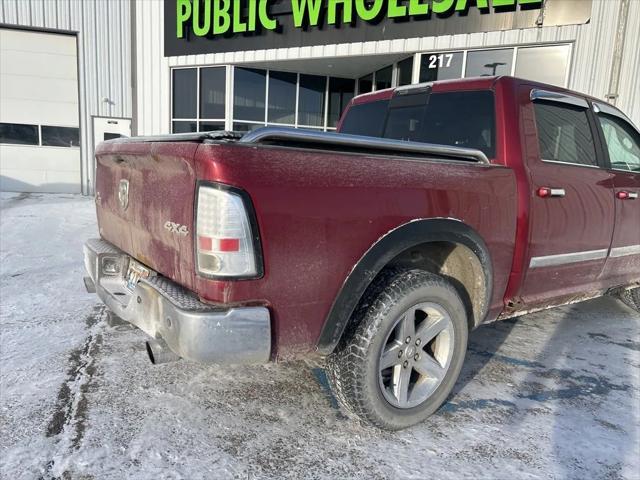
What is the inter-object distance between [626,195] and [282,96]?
39.4 ft

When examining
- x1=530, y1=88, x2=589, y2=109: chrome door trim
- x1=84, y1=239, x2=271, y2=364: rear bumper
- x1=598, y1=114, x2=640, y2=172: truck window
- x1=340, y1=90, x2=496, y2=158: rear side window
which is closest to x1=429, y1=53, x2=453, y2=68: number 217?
x1=598, y1=114, x2=640, y2=172: truck window

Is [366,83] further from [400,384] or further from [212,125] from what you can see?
[400,384]

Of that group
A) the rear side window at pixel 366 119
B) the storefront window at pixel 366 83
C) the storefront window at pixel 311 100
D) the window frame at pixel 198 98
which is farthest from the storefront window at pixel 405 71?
the rear side window at pixel 366 119

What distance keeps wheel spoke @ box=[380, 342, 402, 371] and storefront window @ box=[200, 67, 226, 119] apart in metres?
12.9

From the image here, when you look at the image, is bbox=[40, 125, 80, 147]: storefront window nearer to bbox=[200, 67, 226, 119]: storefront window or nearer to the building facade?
the building facade

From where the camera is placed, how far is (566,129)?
343 cm

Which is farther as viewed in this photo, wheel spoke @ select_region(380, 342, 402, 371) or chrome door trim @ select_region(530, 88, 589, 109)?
chrome door trim @ select_region(530, 88, 589, 109)

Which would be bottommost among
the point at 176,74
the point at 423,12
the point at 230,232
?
the point at 230,232

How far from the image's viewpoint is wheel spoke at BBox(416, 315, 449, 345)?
8.70 feet

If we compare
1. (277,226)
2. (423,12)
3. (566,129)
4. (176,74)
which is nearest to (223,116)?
(176,74)

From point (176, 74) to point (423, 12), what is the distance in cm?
777

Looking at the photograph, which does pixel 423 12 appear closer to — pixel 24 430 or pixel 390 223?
pixel 390 223

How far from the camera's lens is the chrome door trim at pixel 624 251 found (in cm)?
378

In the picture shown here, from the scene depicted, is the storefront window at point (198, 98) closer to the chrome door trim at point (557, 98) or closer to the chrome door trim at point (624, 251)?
the chrome door trim at point (557, 98)
